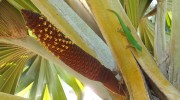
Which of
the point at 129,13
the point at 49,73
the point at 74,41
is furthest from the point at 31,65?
the point at 74,41

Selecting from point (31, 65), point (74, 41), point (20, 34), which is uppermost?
point (20, 34)

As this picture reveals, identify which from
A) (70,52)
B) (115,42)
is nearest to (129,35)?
(115,42)

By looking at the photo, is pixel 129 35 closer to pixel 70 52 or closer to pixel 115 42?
pixel 115 42

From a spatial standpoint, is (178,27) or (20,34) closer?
(178,27)

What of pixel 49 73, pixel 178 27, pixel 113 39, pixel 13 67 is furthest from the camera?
pixel 49 73

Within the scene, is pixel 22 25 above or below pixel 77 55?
above

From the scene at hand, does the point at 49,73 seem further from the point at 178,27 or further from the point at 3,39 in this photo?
the point at 178,27

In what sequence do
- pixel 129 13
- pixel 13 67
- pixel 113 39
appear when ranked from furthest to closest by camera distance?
pixel 13 67 → pixel 129 13 → pixel 113 39
